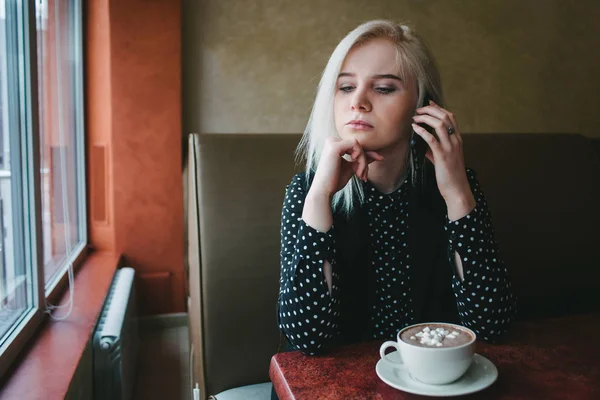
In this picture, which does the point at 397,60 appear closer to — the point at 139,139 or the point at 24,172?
the point at 24,172

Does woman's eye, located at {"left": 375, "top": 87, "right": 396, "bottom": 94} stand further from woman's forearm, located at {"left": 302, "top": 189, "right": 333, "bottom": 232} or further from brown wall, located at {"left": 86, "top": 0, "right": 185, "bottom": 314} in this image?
brown wall, located at {"left": 86, "top": 0, "right": 185, "bottom": 314}

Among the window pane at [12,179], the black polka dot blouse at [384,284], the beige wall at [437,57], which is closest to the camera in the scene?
the black polka dot blouse at [384,284]

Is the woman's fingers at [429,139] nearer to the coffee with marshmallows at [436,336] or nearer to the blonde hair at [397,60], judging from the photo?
the blonde hair at [397,60]

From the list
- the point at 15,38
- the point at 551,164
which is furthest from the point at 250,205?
the point at 551,164

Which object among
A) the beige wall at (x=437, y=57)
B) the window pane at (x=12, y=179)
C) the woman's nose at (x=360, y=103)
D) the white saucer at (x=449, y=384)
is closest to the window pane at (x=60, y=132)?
the window pane at (x=12, y=179)

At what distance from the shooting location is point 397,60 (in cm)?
112

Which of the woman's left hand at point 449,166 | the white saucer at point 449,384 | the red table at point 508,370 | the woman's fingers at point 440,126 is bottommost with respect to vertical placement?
the red table at point 508,370

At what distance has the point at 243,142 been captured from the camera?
1.49m

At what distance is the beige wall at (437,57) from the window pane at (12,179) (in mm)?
1549

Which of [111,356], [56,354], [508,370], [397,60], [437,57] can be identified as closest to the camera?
[508,370]

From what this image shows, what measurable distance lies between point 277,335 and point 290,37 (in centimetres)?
217

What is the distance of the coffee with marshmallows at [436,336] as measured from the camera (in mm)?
740

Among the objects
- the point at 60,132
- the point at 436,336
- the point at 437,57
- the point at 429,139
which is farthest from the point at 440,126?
the point at 437,57

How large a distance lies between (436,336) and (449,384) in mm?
69
